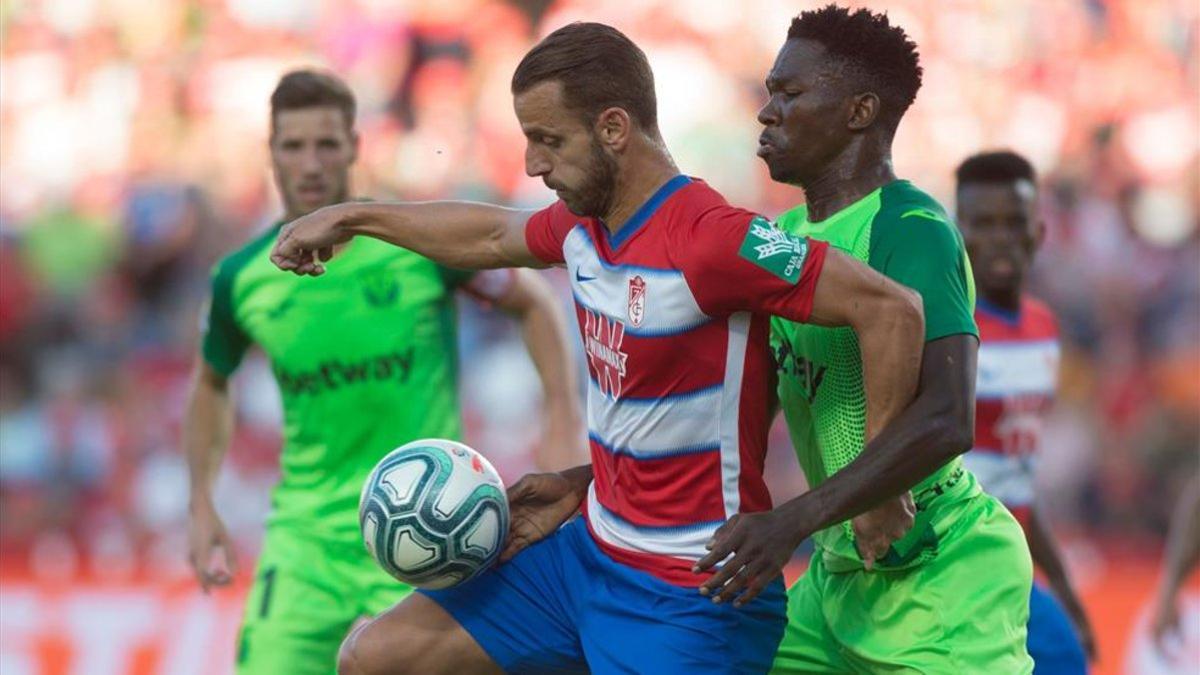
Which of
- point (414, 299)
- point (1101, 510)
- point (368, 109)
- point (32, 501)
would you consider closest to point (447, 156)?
point (368, 109)

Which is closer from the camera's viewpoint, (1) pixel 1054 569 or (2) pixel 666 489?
(2) pixel 666 489

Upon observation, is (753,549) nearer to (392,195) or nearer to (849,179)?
(849,179)

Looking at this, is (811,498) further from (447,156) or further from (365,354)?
(447,156)

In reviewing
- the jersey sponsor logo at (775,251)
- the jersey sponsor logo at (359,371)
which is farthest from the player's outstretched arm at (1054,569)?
the jersey sponsor logo at (775,251)

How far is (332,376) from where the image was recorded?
6379 millimetres

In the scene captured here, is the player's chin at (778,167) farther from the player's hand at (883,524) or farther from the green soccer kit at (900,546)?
the player's hand at (883,524)

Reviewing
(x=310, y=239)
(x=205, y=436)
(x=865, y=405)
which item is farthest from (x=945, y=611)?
(x=205, y=436)

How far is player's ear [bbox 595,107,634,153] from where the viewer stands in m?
4.43

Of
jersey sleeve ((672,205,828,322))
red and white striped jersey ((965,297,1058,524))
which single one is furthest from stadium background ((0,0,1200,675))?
jersey sleeve ((672,205,828,322))

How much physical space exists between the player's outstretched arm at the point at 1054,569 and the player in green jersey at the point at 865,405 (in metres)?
2.18

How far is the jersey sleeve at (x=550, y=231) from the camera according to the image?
4809 mm

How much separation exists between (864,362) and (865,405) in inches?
11.9

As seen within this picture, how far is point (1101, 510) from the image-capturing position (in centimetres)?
1370

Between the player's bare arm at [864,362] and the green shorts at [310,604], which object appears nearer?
the player's bare arm at [864,362]
